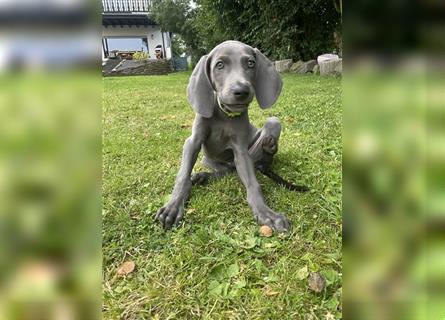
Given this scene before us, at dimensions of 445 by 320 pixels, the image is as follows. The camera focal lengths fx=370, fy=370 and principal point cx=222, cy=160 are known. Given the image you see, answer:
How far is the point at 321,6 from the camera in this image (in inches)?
483

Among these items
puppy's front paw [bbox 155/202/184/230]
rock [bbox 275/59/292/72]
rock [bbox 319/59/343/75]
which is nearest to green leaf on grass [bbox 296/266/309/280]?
puppy's front paw [bbox 155/202/184/230]

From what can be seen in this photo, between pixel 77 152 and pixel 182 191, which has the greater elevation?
pixel 77 152

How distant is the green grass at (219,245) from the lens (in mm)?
1566

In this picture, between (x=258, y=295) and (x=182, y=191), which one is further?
(x=182, y=191)

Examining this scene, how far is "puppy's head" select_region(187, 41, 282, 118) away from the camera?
6.81ft

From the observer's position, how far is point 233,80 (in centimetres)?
208

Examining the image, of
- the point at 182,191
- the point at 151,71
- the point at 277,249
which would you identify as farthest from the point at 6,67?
the point at 151,71

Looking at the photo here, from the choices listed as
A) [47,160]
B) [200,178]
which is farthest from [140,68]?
[47,160]

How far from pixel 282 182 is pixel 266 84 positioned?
0.74 metres

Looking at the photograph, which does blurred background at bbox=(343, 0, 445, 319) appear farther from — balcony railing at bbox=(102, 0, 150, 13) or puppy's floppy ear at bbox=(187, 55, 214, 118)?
balcony railing at bbox=(102, 0, 150, 13)

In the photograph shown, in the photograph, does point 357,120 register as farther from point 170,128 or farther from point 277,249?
point 170,128

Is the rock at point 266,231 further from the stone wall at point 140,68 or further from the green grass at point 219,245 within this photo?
the stone wall at point 140,68

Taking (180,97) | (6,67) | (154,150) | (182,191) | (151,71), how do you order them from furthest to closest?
(151,71), (180,97), (154,150), (182,191), (6,67)

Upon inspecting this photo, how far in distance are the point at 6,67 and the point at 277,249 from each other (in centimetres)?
175
